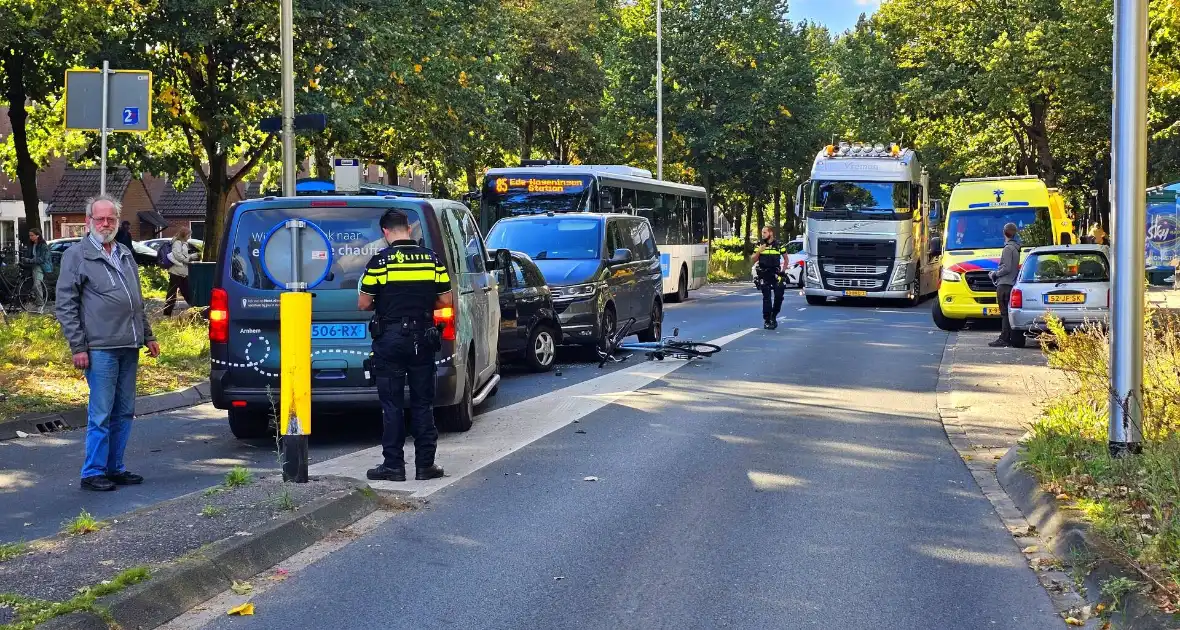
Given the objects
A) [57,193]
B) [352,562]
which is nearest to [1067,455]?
[352,562]

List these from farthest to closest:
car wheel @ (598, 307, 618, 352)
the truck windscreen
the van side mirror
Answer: the truck windscreen, car wheel @ (598, 307, 618, 352), the van side mirror

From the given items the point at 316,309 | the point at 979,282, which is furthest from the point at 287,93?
the point at 979,282

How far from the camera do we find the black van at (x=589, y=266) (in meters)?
17.1

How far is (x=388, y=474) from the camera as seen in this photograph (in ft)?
29.2

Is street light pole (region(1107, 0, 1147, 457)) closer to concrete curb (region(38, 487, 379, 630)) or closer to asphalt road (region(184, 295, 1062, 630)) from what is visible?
asphalt road (region(184, 295, 1062, 630))

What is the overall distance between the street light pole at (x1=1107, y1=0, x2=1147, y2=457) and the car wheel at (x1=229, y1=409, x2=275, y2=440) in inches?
246

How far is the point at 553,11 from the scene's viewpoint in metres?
50.3

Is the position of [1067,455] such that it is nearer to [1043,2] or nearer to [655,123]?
[1043,2]

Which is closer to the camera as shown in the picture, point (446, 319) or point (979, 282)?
point (446, 319)

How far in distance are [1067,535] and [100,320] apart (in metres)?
5.78

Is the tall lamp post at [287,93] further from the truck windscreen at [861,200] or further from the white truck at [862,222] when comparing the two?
the truck windscreen at [861,200]

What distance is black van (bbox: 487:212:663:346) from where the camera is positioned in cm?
1709

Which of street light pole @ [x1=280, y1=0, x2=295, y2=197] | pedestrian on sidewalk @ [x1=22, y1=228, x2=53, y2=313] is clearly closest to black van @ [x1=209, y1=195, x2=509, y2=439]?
street light pole @ [x1=280, y1=0, x2=295, y2=197]

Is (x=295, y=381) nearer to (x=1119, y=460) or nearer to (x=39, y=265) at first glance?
(x=1119, y=460)
